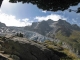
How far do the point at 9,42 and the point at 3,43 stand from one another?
1108 millimetres

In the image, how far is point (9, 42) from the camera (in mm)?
33625

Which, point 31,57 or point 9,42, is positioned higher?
point 9,42

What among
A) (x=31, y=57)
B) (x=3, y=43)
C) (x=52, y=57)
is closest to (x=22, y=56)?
(x=31, y=57)

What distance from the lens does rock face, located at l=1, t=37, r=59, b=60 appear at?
105 ft

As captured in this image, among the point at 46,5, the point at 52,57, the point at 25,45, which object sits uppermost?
the point at 46,5

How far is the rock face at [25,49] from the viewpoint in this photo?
3191cm

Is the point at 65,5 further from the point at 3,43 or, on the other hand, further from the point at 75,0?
the point at 3,43

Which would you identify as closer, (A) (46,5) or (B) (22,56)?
(A) (46,5)

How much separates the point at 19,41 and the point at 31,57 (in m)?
3.81

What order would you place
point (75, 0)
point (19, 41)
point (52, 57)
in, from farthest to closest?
point (52, 57)
point (19, 41)
point (75, 0)

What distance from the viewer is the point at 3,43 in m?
33.1

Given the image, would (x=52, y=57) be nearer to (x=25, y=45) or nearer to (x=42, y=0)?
(x=25, y=45)

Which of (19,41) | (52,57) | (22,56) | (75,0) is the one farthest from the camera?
(52,57)

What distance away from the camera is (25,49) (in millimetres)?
33250
